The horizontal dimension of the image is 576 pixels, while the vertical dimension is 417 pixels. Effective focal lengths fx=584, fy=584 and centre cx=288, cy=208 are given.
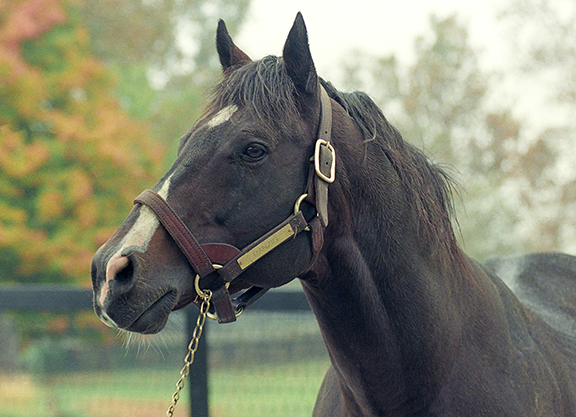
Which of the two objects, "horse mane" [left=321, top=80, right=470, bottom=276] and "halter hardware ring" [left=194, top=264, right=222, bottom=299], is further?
"horse mane" [left=321, top=80, right=470, bottom=276]

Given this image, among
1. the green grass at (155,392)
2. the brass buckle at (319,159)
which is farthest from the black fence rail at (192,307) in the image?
the brass buckle at (319,159)

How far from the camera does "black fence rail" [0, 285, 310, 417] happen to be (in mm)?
4199

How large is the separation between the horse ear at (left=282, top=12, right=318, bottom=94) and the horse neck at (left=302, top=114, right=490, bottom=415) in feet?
0.94

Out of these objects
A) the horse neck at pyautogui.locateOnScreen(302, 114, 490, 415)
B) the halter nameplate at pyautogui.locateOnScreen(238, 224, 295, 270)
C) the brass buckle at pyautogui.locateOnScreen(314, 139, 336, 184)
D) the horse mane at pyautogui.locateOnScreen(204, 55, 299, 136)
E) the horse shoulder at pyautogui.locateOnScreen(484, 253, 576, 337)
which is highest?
the horse mane at pyautogui.locateOnScreen(204, 55, 299, 136)

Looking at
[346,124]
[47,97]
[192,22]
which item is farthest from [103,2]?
[346,124]

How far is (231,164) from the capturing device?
1.67 meters

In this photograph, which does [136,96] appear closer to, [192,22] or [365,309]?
[192,22]

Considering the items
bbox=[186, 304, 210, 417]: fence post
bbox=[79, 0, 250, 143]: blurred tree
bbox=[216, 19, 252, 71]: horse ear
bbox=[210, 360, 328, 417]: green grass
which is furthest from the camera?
bbox=[79, 0, 250, 143]: blurred tree

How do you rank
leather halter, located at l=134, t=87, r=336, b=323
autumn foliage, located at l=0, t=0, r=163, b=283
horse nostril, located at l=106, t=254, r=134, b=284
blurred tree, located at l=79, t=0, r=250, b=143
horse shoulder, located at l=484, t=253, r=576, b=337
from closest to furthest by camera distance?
horse nostril, located at l=106, t=254, r=134, b=284 → leather halter, located at l=134, t=87, r=336, b=323 → horse shoulder, located at l=484, t=253, r=576, b=337 → autumn foliage, located at l=0, t=0, r=163, b=283 → blurred tree, located at l=79, t=0, r=250, b=143

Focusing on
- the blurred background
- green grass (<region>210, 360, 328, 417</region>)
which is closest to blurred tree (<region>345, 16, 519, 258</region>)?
the blurred background

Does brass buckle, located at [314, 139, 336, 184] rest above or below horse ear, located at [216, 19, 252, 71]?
below

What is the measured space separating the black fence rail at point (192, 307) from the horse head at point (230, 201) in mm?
2524

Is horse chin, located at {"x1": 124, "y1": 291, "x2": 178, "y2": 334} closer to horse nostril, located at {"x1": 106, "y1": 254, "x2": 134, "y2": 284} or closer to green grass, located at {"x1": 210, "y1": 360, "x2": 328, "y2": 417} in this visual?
horse nostril, located at {"x1": 106, "y1": 254, "x2": 134, "y2": 284}

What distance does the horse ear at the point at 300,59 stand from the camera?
5.79 feet
